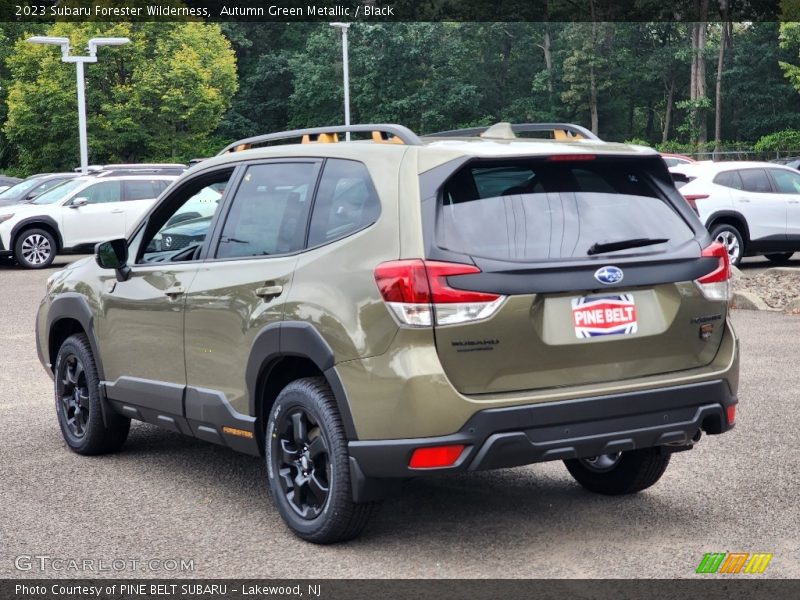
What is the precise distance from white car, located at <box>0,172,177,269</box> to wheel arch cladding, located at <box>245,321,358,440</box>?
1776cm

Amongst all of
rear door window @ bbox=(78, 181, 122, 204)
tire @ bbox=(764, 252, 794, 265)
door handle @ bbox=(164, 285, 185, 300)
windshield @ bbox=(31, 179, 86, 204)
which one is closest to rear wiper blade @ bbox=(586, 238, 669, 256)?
door handle @ bbox=(164, 285, 185, 300)

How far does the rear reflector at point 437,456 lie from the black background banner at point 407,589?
46cm

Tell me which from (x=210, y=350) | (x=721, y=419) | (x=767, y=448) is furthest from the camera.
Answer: (x=767, y=448)

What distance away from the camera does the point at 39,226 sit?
2278 centimetres

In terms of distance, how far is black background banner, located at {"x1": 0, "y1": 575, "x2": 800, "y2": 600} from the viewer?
178 inches

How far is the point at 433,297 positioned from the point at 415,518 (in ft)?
4.80

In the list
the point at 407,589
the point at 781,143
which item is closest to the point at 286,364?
the point at 407,589

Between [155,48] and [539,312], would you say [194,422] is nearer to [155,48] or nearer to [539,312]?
[539,312]

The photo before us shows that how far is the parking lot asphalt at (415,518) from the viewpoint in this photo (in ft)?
16.3

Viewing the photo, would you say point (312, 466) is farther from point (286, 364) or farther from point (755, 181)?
point (755, 181)

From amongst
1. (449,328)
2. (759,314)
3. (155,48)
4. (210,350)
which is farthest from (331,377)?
(155,48)

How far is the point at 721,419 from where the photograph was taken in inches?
205

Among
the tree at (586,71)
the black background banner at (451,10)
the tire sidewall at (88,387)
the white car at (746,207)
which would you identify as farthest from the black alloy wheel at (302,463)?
the tree at (586,71)

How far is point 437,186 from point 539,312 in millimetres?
644
